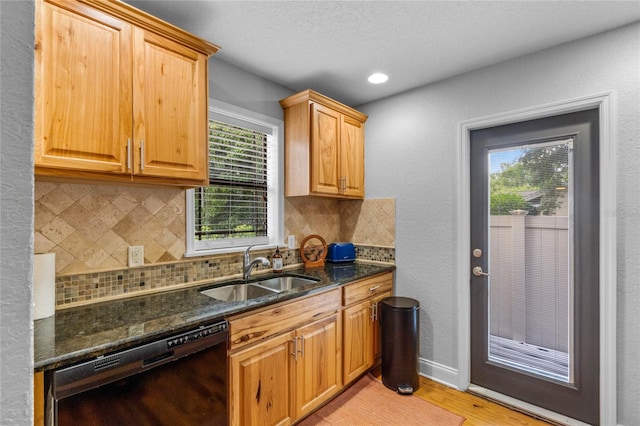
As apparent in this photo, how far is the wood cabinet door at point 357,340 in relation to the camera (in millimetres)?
2334

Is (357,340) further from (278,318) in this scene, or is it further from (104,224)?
(104,224)

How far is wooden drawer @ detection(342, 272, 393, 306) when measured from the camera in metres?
2.35

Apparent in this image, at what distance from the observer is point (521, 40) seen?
2.01m

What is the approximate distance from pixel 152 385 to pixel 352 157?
7.57ft

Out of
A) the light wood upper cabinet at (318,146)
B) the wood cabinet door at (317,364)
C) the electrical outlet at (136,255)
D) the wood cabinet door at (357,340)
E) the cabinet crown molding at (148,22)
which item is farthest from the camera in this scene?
the light wood upper cabinet at (318,146)

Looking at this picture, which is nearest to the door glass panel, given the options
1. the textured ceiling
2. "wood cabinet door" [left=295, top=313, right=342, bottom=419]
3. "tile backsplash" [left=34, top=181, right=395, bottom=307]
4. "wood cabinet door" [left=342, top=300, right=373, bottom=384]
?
the textured ceiling

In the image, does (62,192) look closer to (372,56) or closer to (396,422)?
(372,56)

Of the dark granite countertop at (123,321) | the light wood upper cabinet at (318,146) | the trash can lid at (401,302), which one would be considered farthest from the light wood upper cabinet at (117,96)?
the trash can lid at (401,302)

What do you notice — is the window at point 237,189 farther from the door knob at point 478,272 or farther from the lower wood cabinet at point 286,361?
the door knob at point 478,272

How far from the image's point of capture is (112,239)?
69.1 inches

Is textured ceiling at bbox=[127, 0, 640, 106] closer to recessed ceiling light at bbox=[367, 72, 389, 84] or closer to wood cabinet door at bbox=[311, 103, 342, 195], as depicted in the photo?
recessed ceiling light at bbox=[367, 72, 389, 84]

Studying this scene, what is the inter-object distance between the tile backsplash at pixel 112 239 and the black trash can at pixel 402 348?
1.29m

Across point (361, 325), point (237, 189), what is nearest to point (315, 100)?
point (237, 189)

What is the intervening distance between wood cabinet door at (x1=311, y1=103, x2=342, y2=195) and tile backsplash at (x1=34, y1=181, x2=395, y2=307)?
915mm
